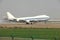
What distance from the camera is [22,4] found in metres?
1.68

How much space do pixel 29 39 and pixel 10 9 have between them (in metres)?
0.99

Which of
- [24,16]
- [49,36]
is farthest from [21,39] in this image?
[24,16]

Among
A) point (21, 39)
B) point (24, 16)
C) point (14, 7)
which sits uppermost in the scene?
point (14, 7)

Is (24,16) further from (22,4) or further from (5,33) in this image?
(5,33)

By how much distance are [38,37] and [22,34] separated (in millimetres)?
94

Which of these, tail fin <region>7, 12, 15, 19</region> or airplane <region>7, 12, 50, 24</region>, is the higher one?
tail fin <region>7, 12, 15, 19</region>

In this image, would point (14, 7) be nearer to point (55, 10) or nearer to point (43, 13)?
point (43, 13)

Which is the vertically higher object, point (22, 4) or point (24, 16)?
point (22, 4)

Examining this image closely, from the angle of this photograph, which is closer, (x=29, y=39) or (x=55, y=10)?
(x=29, y=39)

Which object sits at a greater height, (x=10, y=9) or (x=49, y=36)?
(x=10, y=9)

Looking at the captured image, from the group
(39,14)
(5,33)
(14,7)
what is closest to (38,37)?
(5,33)

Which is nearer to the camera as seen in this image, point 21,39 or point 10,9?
point 21,39

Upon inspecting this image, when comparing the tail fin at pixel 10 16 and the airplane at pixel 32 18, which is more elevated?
the tail fin at pixel 10 16

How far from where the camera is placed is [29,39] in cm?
74
